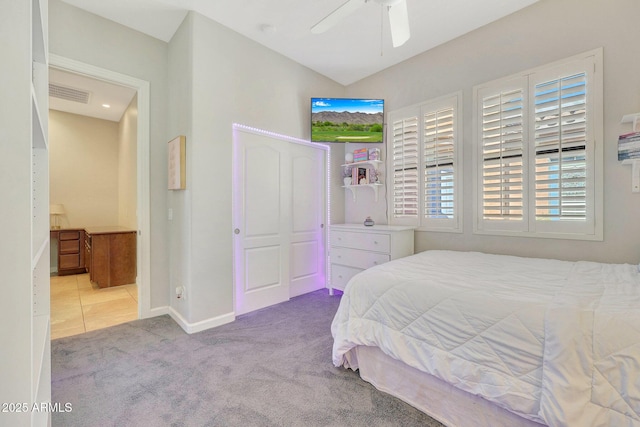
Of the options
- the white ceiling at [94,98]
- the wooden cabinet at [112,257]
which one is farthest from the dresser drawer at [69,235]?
the white ceiling at [94,98]

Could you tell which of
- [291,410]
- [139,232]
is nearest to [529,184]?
[291,410]

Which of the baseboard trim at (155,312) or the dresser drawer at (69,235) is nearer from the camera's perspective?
the baseboard trim at (155,312)

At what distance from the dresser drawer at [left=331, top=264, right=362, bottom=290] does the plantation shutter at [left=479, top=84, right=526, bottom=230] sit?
1.56 m

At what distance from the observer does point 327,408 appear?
5.24ft

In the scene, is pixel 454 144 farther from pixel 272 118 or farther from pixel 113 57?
pixel 113 57

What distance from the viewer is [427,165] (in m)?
3.20

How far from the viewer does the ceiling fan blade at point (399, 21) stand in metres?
1.92

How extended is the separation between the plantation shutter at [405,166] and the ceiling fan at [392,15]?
54.2 inches

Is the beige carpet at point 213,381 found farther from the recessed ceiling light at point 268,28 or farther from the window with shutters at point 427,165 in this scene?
the recessed ceiling light at point 268,28

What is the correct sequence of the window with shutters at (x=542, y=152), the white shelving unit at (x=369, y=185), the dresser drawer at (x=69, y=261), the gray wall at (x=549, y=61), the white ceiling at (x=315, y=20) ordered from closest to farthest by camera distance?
the gray wall at (x=549, y=61), the window with shutters at (x=542, y=152), the white ceiling at (x=315, y=20), the white shelving unit at (x=369, y=185), the dresser drawer at (x=69, y=261)

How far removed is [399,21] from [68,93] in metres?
4.80

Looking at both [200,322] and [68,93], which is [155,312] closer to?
[200,322]

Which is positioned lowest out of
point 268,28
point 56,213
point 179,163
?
point 56,213

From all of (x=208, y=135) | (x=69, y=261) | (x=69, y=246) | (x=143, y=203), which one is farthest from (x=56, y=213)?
(x=208, y=135)
